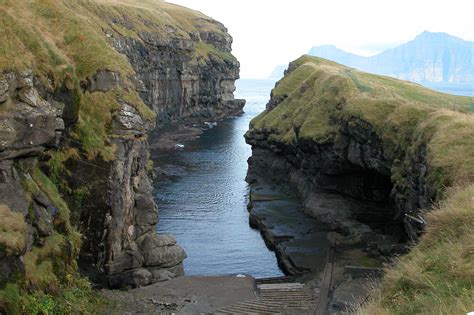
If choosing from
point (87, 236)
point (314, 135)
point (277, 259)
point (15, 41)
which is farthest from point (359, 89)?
point (15, 41)

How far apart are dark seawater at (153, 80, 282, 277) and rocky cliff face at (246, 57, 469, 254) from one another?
27.3ft

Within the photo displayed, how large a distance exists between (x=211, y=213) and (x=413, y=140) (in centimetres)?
3423

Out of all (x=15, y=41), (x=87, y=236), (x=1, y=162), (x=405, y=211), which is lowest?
(x=87, y=236)

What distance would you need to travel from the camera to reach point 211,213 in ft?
240

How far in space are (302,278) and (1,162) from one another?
31194 mm

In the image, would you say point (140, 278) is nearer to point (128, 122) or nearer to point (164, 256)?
point (164, 256)

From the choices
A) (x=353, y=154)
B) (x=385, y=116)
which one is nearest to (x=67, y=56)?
(x=385, y=116)

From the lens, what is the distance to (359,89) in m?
69.4

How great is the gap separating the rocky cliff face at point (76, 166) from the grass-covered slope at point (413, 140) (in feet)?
65.0

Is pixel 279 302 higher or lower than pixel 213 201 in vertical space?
higher

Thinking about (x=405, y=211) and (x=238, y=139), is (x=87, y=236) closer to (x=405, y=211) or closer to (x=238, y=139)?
(x=405, y=211)

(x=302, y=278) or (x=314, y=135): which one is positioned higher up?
(x=314, y=135)

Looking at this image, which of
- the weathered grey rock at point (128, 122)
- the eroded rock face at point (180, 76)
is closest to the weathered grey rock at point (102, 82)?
the weathered grey rock at point (128, 122)

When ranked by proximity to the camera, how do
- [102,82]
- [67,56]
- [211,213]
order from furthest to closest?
[211,213] → [102,82] → [67,56]
